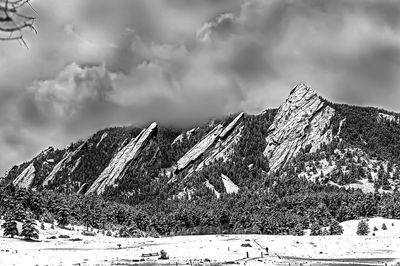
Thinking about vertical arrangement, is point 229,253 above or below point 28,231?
below

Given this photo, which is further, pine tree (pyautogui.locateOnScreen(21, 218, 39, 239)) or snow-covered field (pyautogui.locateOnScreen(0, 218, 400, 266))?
pine tree (pyautogui.locateOnScreen(21, 218, 39, 239))

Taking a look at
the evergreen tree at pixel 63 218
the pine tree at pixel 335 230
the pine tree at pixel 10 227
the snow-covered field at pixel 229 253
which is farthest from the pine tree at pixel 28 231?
the pine tree at pixel 335 230

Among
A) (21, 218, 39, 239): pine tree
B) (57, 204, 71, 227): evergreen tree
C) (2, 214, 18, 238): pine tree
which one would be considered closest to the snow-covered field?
(21, 218, 39, 239): pine tree

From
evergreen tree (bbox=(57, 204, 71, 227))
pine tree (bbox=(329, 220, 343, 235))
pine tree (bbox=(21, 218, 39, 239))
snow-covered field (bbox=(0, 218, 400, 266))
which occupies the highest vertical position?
evergreen tree (bbox=(57, 204, 71, 227))

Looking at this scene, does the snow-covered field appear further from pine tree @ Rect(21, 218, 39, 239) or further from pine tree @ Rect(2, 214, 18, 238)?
pine tree @ Rect(2, 214, 18, 238)

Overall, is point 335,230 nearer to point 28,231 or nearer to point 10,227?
point 28,231

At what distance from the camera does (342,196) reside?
186 metres

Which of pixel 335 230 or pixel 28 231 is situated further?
pixel 335 230

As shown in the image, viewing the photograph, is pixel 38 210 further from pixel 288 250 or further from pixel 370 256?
pixel 370 256

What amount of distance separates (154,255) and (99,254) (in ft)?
28.5

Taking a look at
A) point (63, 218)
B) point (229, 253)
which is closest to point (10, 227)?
point (63, 218)

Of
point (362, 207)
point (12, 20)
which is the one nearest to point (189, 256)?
point (12, 20)

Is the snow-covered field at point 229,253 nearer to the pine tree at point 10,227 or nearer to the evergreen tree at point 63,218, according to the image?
the pine tree at point 10,227

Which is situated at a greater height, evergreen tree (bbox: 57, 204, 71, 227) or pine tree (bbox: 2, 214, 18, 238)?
evergreen tree (bbox: 57, 204, 71, 227)
